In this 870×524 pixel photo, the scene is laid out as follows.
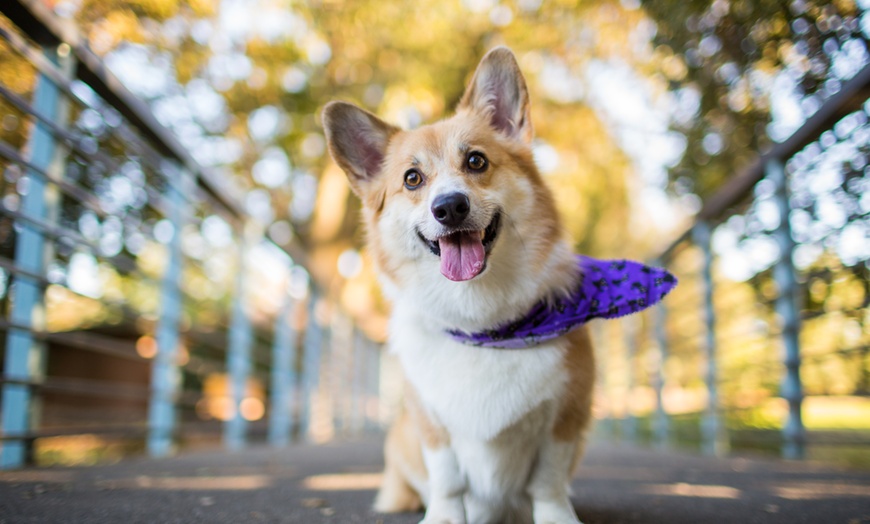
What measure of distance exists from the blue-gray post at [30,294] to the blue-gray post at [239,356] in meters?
2.01

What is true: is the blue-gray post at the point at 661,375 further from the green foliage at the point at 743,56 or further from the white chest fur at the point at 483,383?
the white chest fur at the point at 483,383

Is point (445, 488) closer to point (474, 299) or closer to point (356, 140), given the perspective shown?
point (474, 299)

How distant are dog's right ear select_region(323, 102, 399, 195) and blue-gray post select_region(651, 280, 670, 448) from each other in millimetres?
3426

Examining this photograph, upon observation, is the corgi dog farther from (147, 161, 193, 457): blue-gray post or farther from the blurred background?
(147, 161, 193, 457): blue-gray post

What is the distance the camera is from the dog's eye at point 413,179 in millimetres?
1899

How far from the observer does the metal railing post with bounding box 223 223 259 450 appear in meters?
4.45

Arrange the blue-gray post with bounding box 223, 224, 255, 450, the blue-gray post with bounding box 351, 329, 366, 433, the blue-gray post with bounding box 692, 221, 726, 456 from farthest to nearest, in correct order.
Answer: the blue-gray post with bounding box 351, 329, 366, 433 → the blue-gray post with bounding box 223, 224, 255, 450 → the blue-gray post with bounding box 692, 221, 726, 456

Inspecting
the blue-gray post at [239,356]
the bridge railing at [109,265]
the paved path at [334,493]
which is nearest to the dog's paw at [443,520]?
the paved path at [334,493]

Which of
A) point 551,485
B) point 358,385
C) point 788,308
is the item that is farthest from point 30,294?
point 358,385

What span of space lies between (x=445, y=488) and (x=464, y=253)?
2.04ft

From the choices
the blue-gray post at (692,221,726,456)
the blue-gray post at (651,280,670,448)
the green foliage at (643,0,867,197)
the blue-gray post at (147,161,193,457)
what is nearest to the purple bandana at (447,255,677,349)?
the green foliage at (643,0,867,197)

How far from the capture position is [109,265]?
3568mm

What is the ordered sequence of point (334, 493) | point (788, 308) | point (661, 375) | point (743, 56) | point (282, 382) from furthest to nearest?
1. point (282, 382)
2. point (661, 375)
3. point (788, 308)
4. point (743, 56)
5. point (334, 493)

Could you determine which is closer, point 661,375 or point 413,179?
point 413,179
